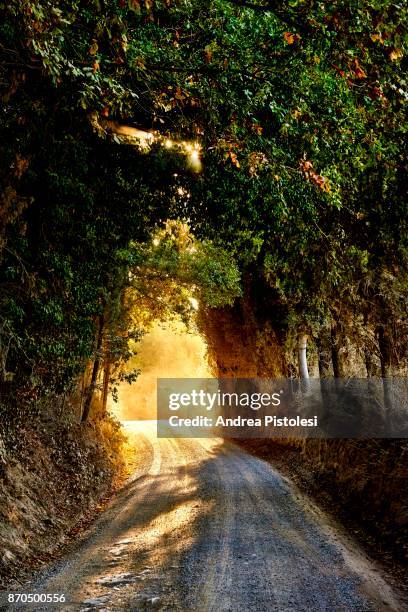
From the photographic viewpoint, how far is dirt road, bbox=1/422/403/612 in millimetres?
6359

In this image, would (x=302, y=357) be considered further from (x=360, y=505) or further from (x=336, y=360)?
(x=360, y=505)

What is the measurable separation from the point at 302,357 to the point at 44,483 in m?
13.6

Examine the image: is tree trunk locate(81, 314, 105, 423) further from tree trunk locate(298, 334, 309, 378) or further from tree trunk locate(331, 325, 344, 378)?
tree trunk locate(298, 334, 309, 378)

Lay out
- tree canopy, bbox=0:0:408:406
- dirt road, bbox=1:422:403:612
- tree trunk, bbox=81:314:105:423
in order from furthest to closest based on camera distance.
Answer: tree trunk, bbox=81:314:105:423, dirt road, bbox=1:422:403:612, tree canopy, bbox=0:0:408:406

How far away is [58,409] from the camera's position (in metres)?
15.2

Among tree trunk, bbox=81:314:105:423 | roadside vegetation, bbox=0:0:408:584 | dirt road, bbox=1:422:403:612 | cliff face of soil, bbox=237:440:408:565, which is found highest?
roadside vegetation, bbox=0:0:408:584

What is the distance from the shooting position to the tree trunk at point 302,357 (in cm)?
2169

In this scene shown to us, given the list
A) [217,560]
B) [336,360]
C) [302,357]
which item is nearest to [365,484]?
[217,560]

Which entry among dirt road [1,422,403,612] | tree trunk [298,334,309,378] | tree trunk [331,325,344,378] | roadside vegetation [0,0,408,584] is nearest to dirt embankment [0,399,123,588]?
roadside vegetation [0,0,408,584]

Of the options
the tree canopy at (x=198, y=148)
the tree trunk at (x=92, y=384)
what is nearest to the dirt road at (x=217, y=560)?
the tree canopy at (x=198, y=148)

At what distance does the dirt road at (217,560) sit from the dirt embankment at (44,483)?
23.5 inches

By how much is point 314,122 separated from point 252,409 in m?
24.3

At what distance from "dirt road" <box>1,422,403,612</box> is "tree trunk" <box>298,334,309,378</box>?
8.45 meters

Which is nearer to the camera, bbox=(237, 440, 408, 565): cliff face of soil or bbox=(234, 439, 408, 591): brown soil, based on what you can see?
bbox=(234, 439, 408, 591): brown soil
